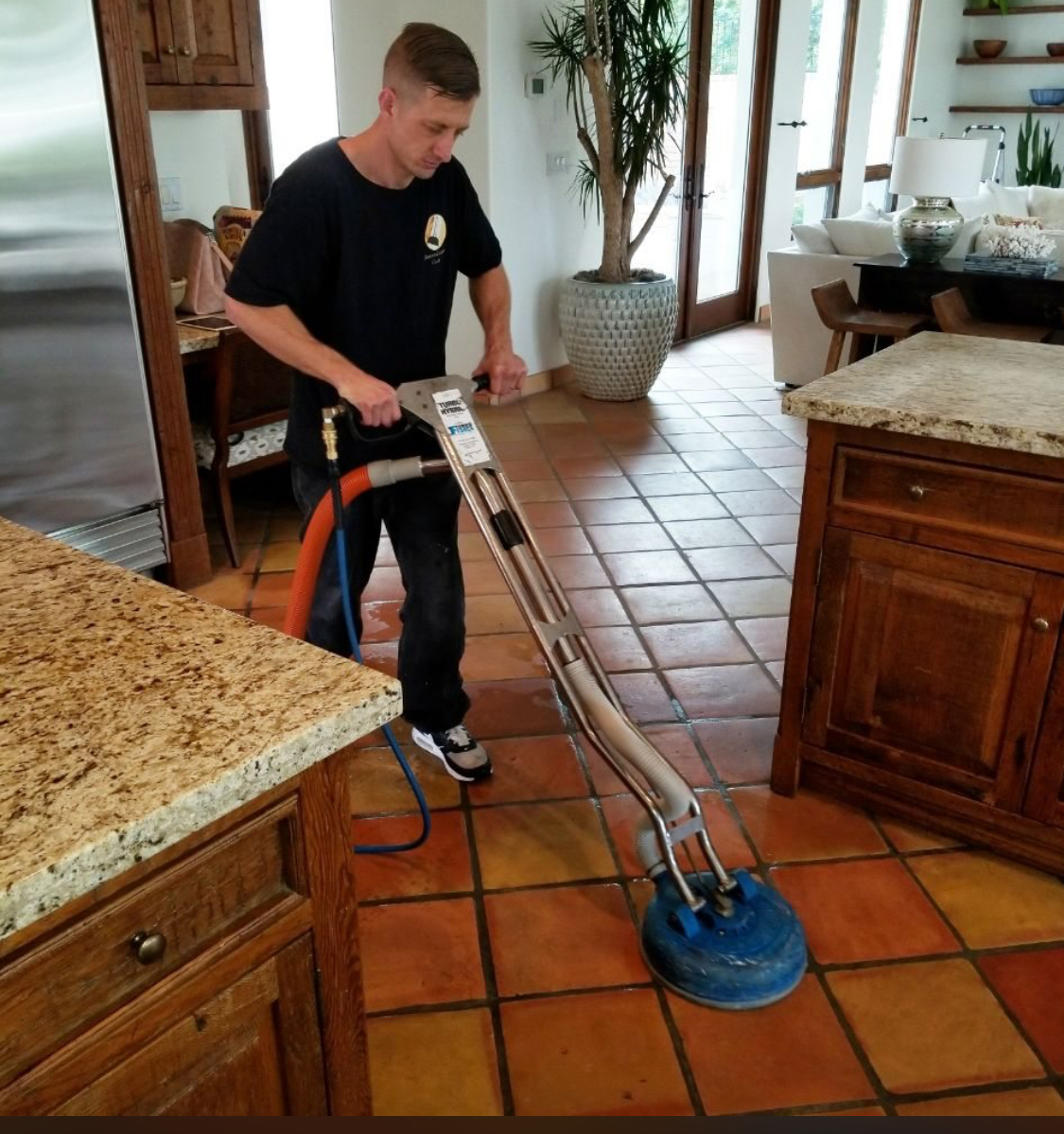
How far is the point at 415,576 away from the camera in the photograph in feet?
7.02

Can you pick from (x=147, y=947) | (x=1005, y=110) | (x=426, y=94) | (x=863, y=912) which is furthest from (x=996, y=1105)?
(x=1005, y=110)

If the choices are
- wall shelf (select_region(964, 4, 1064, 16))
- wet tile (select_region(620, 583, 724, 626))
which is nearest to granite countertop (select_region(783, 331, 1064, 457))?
wet tile (select_region(620, 583, 724, 626))

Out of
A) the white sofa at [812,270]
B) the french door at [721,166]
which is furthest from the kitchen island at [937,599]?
the french door at [721,166]

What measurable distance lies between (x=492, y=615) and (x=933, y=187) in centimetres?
313

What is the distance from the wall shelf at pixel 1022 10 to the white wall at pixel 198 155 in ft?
25.2

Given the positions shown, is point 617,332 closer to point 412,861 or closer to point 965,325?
point 965,325

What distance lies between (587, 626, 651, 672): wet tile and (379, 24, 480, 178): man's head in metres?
1.30

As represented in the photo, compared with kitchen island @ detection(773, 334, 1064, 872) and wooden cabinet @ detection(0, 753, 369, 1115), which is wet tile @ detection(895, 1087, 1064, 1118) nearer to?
kitchen island @ detection(773, 334, 1064, 872)

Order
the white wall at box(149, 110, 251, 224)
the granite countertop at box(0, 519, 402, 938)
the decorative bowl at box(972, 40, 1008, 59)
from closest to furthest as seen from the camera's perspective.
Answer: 1. the granite countertop at box(0, 519, 402, 938)
2. the white wall at box(149, 110, 251, 224)
3. the decorative bowl at box(972, 40, 1008, 59)

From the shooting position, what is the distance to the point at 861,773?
2098 millimetres

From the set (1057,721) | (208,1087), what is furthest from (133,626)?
(1057,721)

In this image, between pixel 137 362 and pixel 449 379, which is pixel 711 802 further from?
pixel 137 362

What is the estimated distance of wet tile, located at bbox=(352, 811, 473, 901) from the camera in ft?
6.43

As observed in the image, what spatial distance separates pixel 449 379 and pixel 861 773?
1.09 metres
